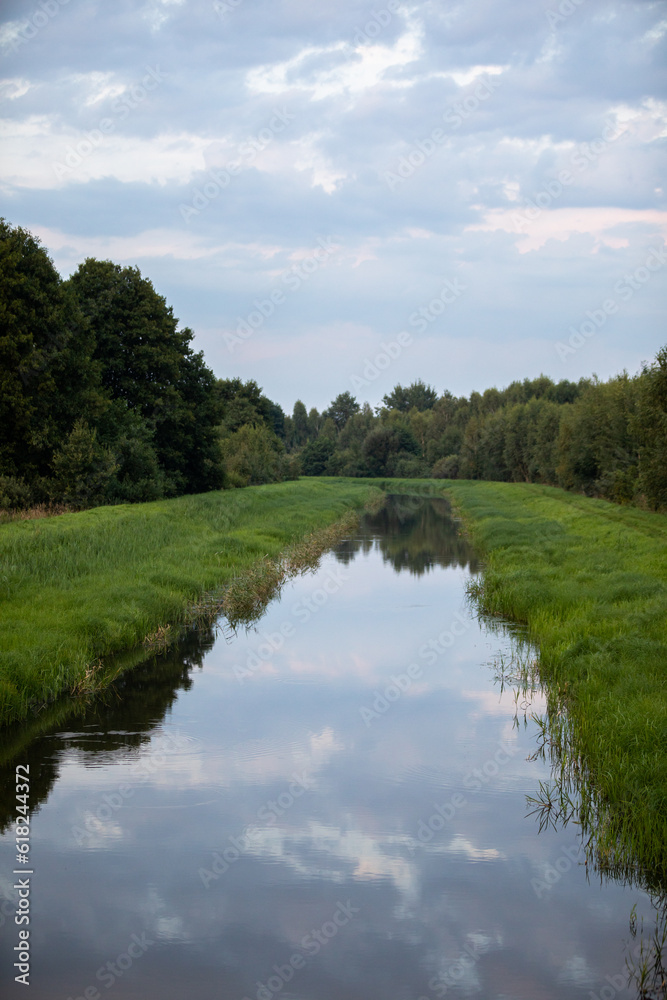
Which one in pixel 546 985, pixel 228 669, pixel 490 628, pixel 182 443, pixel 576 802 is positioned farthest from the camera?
pixel 182 443

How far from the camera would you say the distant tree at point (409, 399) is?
133125mm

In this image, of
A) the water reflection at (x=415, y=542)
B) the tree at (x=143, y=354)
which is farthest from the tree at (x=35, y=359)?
the water reflection at (x=415, y=542)

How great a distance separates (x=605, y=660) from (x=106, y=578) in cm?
865

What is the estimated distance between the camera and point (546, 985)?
479cm

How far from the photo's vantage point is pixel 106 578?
1451 centimetres

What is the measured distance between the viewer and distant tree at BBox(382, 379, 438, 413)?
5241 inches

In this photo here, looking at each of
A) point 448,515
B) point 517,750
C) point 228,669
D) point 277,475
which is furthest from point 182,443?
point 517,750

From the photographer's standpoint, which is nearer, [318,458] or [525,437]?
[525,437]

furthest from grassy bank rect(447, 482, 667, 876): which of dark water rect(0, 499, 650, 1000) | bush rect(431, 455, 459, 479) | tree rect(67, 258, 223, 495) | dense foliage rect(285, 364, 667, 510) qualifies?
bush rect(431, 455, 459, 479)

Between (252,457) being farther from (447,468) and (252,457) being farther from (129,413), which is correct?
(447,468)

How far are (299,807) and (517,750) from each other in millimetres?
2673

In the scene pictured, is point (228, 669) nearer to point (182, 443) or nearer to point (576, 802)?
point (576, 802)

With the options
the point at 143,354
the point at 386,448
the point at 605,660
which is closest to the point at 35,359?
the point at 143,354

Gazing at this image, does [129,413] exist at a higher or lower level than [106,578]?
higher
